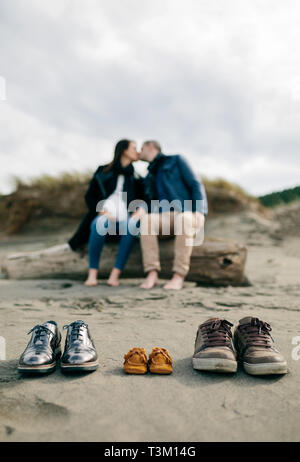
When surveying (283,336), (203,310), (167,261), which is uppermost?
(167,261)

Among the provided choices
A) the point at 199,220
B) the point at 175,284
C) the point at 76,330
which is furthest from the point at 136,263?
the point at 76,330

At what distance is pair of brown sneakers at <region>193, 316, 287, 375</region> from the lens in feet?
5.98

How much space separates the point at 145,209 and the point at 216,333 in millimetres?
2771

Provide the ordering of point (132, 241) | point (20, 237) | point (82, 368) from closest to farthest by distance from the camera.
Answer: point (82, 368) < point (132, 241) < point (20, 237)

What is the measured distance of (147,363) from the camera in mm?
1910

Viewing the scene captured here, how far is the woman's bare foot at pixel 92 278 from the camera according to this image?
4293 millimetres

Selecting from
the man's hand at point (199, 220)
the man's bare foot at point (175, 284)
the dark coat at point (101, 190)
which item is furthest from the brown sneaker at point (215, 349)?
the dark coat at point (101, 190)

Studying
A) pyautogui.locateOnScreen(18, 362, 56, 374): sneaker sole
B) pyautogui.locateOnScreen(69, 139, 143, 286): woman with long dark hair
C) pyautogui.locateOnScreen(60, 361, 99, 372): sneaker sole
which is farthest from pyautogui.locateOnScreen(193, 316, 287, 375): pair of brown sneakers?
pyautogui.locateOnScreen(69, 139, 143, 286): woman with long dark hair

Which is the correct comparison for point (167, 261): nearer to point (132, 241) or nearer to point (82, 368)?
point (132, 241)

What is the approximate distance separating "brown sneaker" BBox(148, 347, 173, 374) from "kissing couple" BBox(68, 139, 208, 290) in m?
2.08

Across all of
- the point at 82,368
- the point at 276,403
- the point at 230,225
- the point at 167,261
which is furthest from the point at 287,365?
the point at 230,225

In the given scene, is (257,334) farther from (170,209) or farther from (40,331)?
(170,209)

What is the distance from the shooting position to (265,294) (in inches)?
156

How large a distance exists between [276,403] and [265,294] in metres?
2.51
